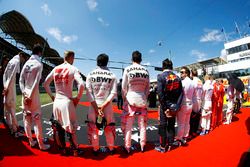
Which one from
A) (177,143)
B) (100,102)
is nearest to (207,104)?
(177,143)

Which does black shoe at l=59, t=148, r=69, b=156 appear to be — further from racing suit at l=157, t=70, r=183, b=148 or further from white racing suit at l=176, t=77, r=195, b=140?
white racing suit at l=176, t=77, r=195, b=140

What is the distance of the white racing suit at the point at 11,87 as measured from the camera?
4.20 meters

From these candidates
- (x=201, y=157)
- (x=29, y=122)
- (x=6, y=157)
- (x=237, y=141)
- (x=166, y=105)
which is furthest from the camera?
(x=237, y=141)

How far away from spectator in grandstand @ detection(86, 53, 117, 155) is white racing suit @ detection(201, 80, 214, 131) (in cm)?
332

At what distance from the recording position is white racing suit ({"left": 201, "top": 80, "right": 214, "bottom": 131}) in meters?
5.57

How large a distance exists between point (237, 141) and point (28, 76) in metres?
5.18

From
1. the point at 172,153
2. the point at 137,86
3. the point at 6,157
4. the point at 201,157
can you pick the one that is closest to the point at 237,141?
the point at 201,157

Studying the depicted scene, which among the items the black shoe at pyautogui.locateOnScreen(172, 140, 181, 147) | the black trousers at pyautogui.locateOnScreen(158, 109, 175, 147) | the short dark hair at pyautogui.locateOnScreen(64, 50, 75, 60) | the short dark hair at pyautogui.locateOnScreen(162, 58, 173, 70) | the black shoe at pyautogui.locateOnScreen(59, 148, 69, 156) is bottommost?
the black shoe at pyautogui.locateOnScreen(172, 140, 181, 147)

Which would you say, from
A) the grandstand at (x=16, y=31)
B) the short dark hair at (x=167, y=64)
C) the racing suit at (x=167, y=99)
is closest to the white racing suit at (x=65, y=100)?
the racing suit at (x=167, y=99)

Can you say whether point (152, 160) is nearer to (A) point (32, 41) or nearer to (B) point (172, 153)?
(B) point (172, 153)

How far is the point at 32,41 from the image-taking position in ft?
141

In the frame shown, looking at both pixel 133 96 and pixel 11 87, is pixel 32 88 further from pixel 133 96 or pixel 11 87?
pixel 133 96

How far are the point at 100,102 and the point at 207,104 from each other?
377 cm

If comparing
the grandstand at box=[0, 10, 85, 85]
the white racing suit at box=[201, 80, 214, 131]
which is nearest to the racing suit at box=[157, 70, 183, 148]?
the white racing suit at box=[201, 80, 214, 131]
